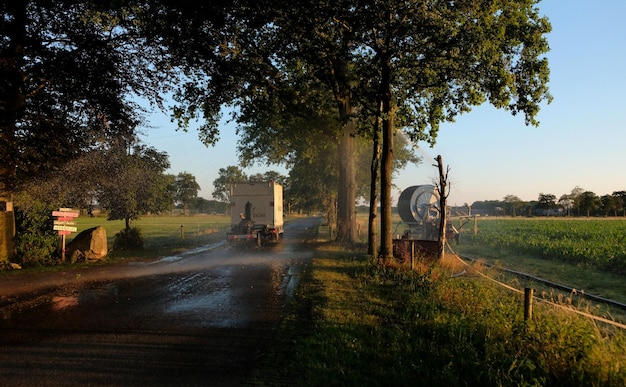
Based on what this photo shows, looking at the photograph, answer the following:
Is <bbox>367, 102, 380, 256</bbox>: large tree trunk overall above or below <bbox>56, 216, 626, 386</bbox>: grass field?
above

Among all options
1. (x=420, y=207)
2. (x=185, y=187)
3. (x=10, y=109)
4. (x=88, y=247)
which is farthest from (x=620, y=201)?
(x=185, y=187)

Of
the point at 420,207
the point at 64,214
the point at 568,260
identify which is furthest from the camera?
the point at 420,207

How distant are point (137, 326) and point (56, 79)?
11448 mm

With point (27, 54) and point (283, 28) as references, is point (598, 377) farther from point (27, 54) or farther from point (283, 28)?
point (27, 54)

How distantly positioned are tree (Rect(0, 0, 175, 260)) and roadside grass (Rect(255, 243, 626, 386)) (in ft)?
39.5

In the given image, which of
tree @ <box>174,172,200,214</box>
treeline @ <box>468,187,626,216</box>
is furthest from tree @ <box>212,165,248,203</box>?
treeline @ <box>468,187,626,216</box>

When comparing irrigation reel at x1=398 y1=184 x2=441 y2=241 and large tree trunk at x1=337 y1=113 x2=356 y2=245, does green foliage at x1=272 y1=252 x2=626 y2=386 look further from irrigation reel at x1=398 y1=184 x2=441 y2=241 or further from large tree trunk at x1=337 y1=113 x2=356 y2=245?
irrigation reel at x1=398 y1=184 x2=441 y2=241

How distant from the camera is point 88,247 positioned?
18000 mm

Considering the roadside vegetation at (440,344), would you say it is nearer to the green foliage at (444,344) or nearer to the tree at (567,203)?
the green foliage at (444,344)

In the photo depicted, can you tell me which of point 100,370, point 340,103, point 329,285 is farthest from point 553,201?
point 100,370

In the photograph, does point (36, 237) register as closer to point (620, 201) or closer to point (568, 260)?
point (568, 260)

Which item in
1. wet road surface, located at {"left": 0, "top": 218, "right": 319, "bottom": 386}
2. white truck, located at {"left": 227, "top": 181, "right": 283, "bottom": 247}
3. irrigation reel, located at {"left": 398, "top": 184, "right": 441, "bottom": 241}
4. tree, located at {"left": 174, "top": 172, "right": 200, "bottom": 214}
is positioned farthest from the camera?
tree, located at {"left": 174, "top": 172, "right": 200, "bottom": 214}

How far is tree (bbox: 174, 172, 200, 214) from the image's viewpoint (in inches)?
6019

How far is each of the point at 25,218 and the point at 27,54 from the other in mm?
6185
